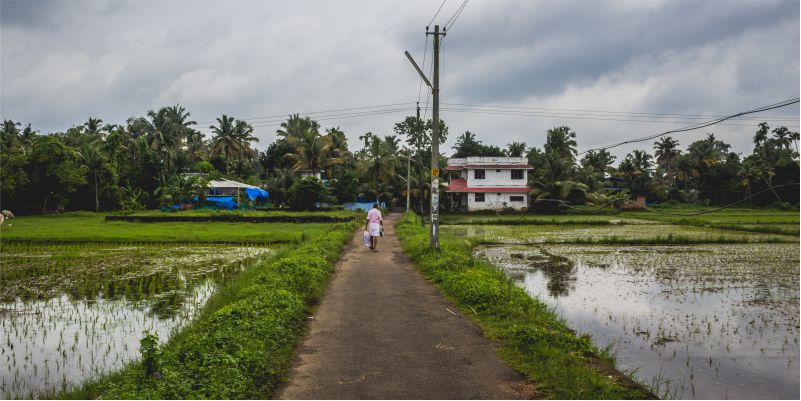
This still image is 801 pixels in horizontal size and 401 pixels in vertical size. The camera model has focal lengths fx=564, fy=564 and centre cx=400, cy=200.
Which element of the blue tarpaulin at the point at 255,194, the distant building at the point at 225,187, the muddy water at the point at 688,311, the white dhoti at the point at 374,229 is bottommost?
the muddy water at the point at 688,311

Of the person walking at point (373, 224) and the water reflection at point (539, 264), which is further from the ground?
the person walking at point (373, 224)

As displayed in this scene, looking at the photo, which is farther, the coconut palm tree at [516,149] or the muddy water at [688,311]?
the coconut palm tree at [516,149]

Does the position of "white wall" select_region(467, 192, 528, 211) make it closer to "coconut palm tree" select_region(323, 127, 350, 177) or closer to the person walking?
"coconut palm tree" select_region(323, 127, 350, 177)

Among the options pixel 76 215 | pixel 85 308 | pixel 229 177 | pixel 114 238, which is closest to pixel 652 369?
pixel 85 308

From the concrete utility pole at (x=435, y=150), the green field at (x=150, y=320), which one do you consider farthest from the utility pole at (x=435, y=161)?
the green field at (x=150, y=320)

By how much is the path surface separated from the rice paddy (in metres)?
2.01

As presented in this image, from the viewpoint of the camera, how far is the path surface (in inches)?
228

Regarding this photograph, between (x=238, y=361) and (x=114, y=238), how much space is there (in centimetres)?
2183

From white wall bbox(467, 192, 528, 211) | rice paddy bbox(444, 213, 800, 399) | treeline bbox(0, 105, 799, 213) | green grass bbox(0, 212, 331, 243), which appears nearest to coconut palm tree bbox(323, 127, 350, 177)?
treeline bbox(0, 105, 799, 213)

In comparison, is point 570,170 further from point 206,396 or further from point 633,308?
point 206,396

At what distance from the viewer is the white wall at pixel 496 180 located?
5000 centimetres

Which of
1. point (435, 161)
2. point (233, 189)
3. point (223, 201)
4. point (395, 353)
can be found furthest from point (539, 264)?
point (233, 189)

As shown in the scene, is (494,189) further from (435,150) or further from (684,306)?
(684,306)

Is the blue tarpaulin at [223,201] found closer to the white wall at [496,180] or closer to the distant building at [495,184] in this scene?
the distant building at [495,184]
